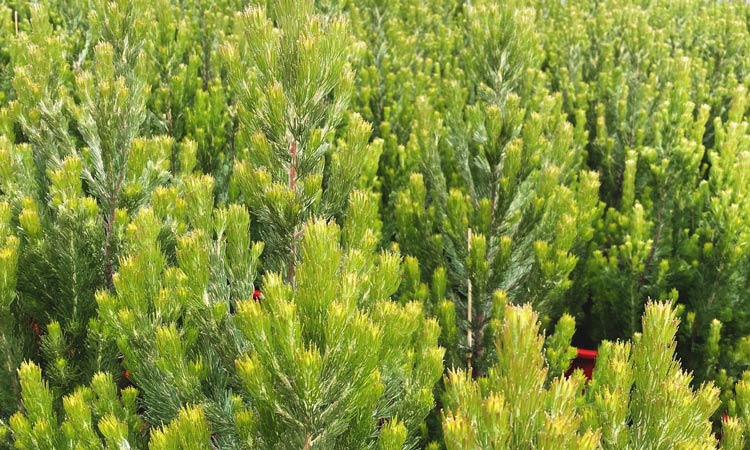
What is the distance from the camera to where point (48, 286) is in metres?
2.95

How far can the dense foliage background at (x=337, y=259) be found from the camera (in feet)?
5.99

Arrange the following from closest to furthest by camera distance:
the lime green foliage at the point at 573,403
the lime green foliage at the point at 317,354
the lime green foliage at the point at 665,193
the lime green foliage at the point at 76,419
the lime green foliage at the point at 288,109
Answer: the lime green foliage at the point at 573,403 → the lime green foliage at the point at 317,354 → the lime green foliage at the point at 76,419 → the lime green foliage at the point at 288,109 → the lime green foliage at the point at 665,193

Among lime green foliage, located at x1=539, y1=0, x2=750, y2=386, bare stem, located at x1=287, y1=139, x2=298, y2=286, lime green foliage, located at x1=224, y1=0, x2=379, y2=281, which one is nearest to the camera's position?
lime green foliage, located at x1=224, y1=0, x2=379, y2=281

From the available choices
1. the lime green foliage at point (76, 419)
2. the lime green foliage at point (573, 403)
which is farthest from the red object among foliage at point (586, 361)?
the lime green foliage at point (76, 419)

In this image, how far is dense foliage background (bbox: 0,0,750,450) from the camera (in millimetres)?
1826

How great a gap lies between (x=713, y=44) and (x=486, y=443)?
7.57 meters

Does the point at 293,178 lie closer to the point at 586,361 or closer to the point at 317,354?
the point at 317,354

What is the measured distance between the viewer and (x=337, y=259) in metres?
1.85

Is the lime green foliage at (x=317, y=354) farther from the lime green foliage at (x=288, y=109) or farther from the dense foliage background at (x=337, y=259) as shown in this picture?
the lime green foliage at (x=288, y=109)

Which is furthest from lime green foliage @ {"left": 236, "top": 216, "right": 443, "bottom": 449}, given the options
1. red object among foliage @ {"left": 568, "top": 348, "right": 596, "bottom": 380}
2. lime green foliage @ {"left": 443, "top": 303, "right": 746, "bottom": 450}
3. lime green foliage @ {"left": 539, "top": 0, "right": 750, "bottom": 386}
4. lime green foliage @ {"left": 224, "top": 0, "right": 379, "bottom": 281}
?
red object among foliage @ {"left": 568, "top": 348, "right": 596, "bottom": 380}

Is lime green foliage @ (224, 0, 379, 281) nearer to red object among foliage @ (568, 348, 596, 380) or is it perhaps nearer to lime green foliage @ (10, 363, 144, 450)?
lime green foliage @ (10, 363, 144, 450)

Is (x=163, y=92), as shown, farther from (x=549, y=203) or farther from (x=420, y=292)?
(x=549, y=203)

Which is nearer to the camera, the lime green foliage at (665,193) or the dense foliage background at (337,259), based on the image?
the dense foliage background at (337,259)

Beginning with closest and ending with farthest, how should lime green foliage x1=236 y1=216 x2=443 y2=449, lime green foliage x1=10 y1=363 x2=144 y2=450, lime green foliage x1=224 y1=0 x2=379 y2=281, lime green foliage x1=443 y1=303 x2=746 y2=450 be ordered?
1. lime green foliage x1=443 y1=303 x2=746 y2=450
2. lime green foliage x1=236 y1=216 x2=443 y2=449
3. lime green foliage x1=10 y1=363 x2=144 y2=450
4. lime green foliage x1=224 y1=0 x2=379 y2=281
